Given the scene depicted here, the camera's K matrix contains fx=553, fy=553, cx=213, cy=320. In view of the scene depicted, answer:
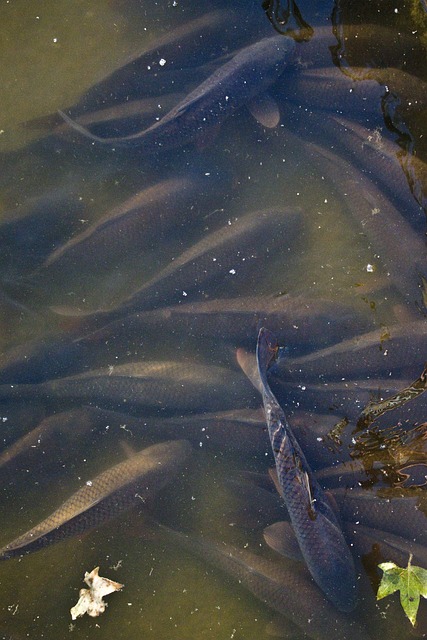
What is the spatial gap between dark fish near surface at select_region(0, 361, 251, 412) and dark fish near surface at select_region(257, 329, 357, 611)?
37 centimetres

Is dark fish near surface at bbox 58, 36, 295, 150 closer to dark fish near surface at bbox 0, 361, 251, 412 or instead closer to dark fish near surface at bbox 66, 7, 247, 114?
dark fish near surface at bbox 66, 7, 247, 114

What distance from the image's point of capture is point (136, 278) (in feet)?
12.5

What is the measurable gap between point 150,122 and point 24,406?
2114 millimetres

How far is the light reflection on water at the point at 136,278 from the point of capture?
353 centimetres

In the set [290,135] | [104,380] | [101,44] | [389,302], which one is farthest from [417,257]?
[101,44]

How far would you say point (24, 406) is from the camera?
369 cm

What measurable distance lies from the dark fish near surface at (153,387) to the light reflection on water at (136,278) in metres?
0.09

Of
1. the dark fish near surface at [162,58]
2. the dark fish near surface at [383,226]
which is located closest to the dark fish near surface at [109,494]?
the dark fish near surface at [383,226]

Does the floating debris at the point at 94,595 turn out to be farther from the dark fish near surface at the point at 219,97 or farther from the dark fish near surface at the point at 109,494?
the dark fish near surface at the point at 219,97

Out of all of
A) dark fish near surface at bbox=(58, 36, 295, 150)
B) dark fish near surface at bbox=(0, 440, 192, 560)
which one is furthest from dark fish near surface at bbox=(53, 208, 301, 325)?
dark fish near surface at bbox=(0, 440, 192, 560)

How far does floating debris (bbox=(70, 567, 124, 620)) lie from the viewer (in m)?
3.46

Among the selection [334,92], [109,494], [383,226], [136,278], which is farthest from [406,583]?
[334,92]

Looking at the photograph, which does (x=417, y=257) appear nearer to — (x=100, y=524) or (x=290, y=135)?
(x=290, y=135)

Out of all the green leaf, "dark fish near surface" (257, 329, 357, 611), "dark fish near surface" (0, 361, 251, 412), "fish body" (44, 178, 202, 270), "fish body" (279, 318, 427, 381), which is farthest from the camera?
"fish body" (44, 178, 202, 270)
